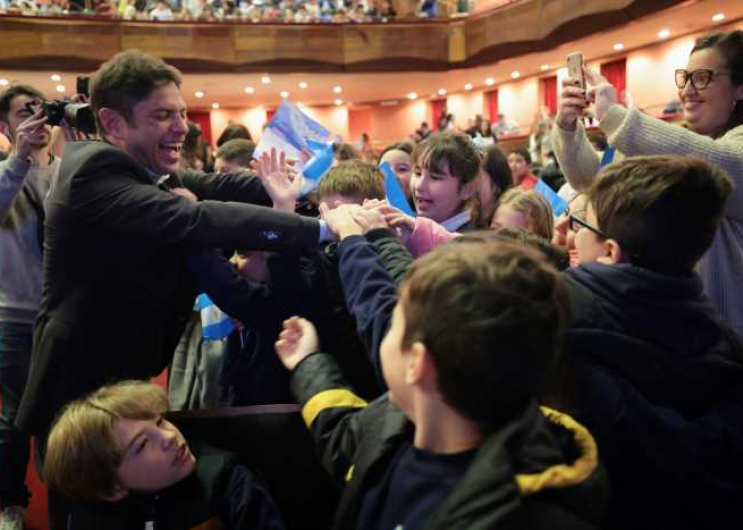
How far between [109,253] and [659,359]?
121 cm

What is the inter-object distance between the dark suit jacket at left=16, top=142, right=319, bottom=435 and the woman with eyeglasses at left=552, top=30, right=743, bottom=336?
2.75 feet

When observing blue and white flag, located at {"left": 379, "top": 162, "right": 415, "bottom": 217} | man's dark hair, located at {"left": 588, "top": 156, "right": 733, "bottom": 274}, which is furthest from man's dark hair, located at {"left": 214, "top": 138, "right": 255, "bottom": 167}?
man's dark hair, located at {"left": 588, "top": 156, "right": 733, "bottom": 274}

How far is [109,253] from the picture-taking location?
57.0 inches

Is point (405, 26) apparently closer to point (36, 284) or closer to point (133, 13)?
point (133, 13)

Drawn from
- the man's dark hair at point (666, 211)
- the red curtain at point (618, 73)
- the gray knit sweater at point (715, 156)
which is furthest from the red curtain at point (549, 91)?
the man's dark hair at point (666, 211)

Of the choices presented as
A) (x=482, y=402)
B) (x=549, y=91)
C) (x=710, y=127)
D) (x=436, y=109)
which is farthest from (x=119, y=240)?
(x=436, y=109)

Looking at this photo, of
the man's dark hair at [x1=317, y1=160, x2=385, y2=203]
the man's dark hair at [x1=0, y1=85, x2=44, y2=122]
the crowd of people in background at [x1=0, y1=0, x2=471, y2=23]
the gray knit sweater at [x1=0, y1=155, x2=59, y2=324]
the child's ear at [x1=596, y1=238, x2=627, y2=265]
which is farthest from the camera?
the crowd of people in background at [x1=0, y1=0, x2=471, y2=23]

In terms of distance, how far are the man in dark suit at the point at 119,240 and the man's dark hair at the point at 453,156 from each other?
29.5 inches

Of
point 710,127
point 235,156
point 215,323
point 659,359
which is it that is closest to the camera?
point 659,359

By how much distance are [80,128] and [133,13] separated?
12.1 meters

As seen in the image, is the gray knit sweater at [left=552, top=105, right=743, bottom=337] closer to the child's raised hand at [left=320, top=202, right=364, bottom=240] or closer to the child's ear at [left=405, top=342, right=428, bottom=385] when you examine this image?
the child's raised hand at [left=320, top=202, right=364, bottom=240]

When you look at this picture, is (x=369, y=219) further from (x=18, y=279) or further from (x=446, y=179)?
(x=18, y=279)

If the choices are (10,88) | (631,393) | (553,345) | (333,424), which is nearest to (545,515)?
(553,345)

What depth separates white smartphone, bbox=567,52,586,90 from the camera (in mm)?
1773
